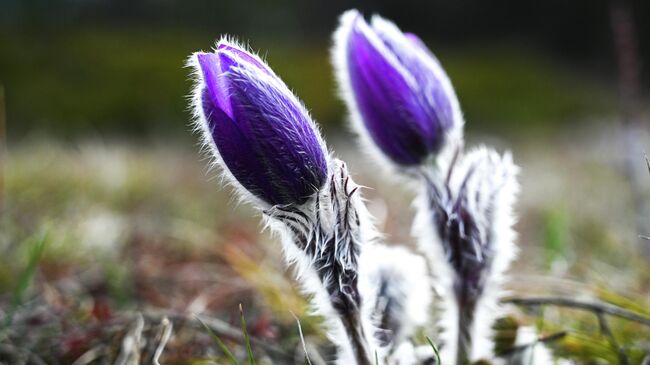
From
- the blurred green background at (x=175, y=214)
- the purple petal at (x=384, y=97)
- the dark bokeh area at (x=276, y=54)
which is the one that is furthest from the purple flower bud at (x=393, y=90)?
the dark bokeh area at (x=276, y=54)

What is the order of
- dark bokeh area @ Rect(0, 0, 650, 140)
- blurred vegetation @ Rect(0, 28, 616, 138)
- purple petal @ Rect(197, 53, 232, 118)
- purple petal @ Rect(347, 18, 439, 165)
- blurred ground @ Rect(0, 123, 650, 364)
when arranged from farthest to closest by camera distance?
1. dark bokeh area @ Rect(0, 0, 650, 140)
2. blurred vegetation @ Rect(0, 28, 616, 138)
3. blurred ground @ Rect(0, 123, 650, 364)
4. purple petal @ Rect(347, 18, 439, 165)
5. purple petal @ Rect(197, 53, 232, 118)

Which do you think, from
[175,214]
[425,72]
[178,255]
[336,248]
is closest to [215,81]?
[336,248]

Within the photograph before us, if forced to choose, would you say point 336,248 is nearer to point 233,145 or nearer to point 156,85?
point 233,145

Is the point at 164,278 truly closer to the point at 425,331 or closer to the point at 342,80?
the point at 425,331

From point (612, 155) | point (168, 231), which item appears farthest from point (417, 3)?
point (168, 231)

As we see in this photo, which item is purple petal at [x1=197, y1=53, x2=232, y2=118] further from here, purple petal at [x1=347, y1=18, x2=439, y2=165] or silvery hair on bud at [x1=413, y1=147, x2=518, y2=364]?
silvery hair on bud at [x1=413, y1=147, x2=518, y2=364]

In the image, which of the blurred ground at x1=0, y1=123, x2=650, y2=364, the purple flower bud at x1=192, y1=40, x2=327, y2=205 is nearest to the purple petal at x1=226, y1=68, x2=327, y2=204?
the purple flower bud at x1=192, y1=40, x2=327, y2=205
